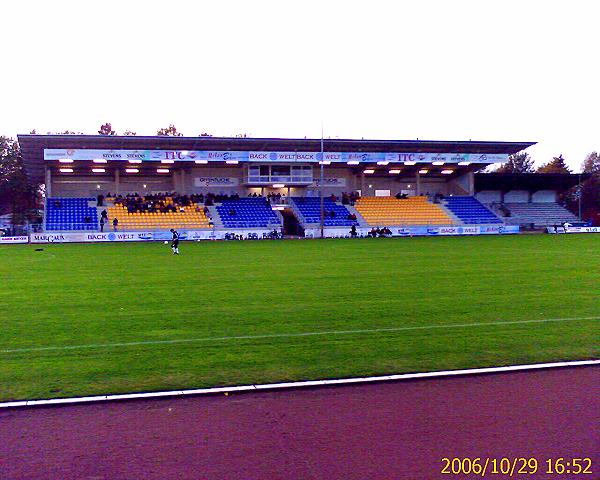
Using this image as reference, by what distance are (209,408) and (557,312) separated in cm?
808

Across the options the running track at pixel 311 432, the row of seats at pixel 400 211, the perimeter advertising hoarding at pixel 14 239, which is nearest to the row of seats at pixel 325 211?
the row of seats at pixel 400 211

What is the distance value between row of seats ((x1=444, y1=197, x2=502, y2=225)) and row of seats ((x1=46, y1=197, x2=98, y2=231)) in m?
37.0

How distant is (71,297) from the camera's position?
540 inches

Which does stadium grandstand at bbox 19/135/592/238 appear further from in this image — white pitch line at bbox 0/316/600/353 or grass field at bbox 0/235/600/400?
white pitch line at bbox 0/316/600/353

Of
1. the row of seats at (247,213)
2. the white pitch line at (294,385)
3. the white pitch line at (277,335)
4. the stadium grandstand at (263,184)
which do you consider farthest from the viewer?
the row of seats at (247,213)

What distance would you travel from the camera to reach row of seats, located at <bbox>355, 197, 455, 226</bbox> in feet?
185

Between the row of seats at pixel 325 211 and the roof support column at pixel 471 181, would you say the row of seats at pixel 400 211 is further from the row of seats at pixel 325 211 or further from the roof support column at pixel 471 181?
the roof support column at pixel 471 181

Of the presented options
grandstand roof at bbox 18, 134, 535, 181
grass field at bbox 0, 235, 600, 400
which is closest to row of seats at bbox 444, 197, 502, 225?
grandstand roof at bbox 18, 134, 535, 181

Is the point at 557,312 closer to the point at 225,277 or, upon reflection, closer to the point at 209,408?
the point at 209,408

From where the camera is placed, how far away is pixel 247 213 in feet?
178

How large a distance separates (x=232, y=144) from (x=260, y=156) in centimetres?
296
